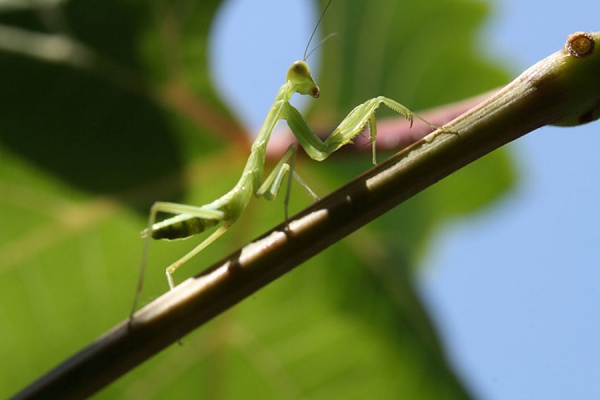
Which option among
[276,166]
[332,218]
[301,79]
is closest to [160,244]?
[276,166]

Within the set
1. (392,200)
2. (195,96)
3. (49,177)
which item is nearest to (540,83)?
(392,200)

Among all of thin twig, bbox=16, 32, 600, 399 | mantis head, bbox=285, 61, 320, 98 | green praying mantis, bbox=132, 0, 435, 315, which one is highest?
mantis head, bbox=285, 61, 320, 98

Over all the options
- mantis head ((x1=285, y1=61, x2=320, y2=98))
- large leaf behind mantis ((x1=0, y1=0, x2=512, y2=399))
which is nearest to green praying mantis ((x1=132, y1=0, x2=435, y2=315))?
mantis head ((x1=285, y1=61, x2=320, y2=98))

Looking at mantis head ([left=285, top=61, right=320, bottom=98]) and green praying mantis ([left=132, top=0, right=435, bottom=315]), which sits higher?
mantis head ([left=285, top=61, right=320, bottom=98])

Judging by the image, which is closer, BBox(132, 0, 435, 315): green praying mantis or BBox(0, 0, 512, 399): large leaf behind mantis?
BBox(132, 0, 435, 315): green praying mantis

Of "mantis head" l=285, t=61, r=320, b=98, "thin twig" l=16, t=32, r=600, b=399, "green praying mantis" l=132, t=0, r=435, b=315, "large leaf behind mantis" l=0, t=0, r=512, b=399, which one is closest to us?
"thin twig" l=16, t=32, r=600, b=399

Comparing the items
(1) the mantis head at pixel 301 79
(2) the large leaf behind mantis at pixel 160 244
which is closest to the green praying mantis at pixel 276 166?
(1) the mantis head at pixel 301 79

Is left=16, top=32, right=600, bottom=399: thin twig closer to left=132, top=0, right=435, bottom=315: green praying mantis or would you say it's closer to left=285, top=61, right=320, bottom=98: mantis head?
left=132, top=0, right=435, bottom=315: green praying mantis

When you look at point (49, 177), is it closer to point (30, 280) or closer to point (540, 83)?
point (30, 280)
